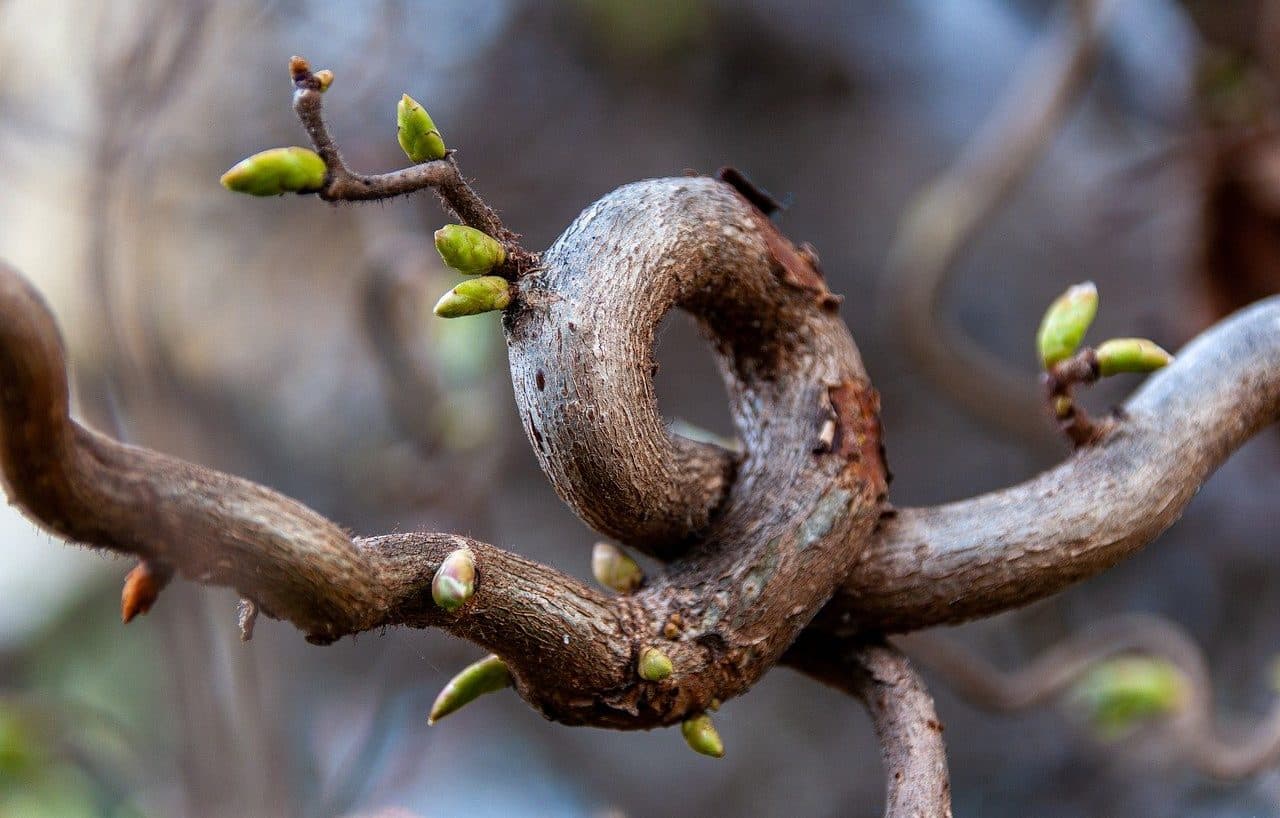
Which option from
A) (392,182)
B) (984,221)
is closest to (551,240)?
(984,221)

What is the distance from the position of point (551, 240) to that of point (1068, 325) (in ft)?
4.27

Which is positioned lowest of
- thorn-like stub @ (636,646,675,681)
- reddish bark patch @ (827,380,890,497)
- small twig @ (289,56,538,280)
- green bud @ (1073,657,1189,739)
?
green bud @ (1073,657,1189,739)

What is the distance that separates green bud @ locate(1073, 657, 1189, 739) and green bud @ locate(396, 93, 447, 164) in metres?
1.04

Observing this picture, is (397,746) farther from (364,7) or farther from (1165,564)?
(1165,564)

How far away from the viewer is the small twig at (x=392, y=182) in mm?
348

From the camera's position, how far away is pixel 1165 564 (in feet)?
5.69

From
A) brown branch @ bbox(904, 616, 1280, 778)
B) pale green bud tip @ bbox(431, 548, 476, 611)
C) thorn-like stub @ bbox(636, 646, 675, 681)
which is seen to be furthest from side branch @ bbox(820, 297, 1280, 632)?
brown branch @ bbox(904, 616, 1280, 778)

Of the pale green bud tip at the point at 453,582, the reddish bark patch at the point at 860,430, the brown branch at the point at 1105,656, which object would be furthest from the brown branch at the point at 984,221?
the pale green bud tip at the point at 453,582

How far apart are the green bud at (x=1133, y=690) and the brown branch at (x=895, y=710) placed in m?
0.75

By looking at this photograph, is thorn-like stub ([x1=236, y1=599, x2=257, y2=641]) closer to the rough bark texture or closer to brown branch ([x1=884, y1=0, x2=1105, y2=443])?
the rough bark texture

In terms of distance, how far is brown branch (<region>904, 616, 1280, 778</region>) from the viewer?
106cm

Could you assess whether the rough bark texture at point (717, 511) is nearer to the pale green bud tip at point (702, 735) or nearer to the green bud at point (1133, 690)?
the pale green bud tip at point (702, 735)

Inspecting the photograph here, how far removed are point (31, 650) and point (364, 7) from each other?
1.44 metres

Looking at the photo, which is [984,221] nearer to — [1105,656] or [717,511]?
[1105,656]
